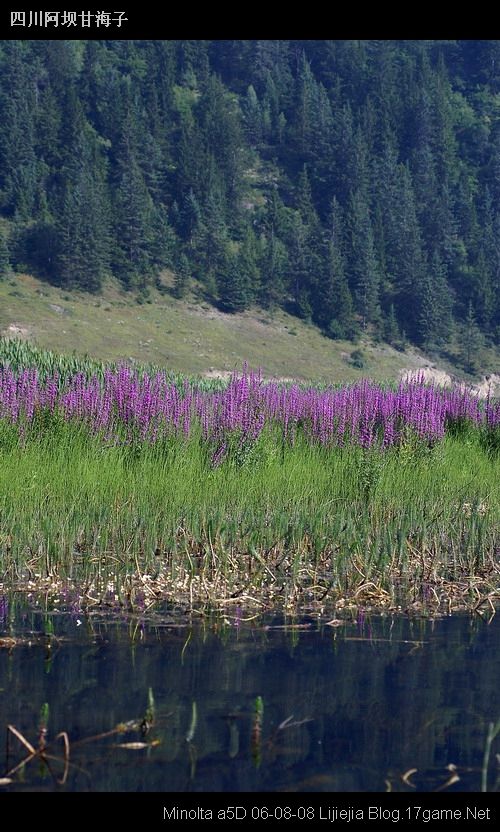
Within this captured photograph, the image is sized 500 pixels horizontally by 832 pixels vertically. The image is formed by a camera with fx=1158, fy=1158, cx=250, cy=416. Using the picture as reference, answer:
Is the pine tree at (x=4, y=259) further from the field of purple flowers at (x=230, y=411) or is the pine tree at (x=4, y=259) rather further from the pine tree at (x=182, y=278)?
the field of purple flowers at (x=230, y=411)

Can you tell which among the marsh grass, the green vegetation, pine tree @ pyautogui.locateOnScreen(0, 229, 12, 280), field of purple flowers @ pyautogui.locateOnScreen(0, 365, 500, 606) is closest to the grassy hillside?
the green vegetation

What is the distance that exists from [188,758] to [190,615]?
2389 mm

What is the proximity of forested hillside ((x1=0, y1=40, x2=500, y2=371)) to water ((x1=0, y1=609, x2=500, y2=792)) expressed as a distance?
80.7m

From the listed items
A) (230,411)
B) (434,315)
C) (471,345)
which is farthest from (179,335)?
(230,411)

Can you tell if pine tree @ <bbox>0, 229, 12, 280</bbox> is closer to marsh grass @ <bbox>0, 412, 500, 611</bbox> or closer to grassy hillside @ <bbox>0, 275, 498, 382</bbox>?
grassy hillside @ <bbox>0, 275, 498, 382</bbox>

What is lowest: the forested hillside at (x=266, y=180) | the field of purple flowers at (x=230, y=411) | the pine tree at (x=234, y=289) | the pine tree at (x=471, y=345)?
the pine tree at (x=471, y=345)

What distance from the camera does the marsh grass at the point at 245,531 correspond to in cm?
847

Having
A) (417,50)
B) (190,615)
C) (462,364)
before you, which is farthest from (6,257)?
(190,615)

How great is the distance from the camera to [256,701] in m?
5.88

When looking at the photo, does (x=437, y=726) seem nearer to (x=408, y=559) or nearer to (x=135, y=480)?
(x=408, y=559)

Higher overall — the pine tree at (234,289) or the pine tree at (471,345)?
the pine tree at (234,289)

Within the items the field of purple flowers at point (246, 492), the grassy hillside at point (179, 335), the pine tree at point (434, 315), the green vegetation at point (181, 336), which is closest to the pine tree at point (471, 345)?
the pine tree at point (434, 315)

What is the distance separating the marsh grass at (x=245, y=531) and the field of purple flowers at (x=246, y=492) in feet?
0.07

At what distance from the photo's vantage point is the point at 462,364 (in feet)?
305
